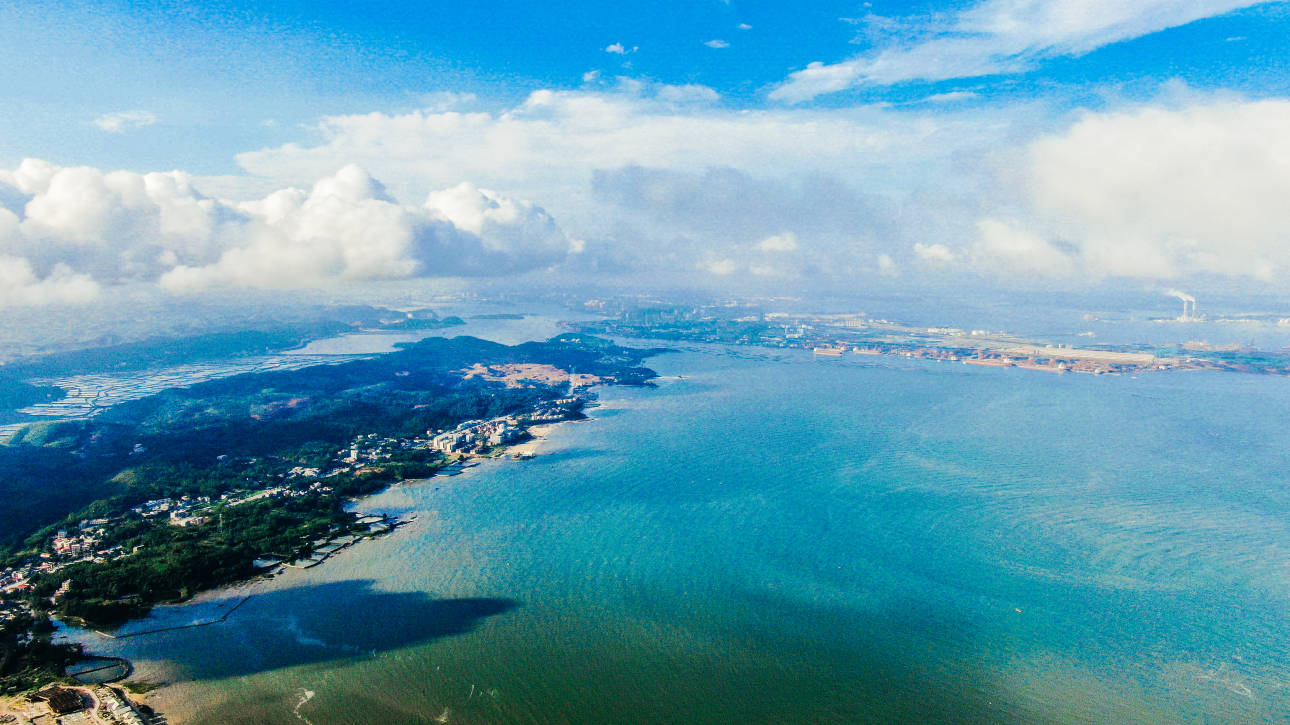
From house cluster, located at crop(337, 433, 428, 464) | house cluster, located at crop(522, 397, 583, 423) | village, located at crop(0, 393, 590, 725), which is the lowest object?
village, located at crop(0, 393, 590, 725)

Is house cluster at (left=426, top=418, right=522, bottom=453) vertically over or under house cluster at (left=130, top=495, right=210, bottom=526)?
over

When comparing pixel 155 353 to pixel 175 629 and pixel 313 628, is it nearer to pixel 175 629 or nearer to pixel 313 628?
pixel 175 629

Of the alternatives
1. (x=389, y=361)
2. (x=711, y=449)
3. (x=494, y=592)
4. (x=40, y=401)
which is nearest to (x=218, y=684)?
(x=494, y=592)

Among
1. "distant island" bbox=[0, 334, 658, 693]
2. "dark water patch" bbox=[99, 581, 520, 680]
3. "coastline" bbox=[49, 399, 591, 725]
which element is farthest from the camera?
"distant island" bbox=[0, 334, 658, 693]

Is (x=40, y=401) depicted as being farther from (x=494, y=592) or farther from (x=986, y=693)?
(x=986, y=693)

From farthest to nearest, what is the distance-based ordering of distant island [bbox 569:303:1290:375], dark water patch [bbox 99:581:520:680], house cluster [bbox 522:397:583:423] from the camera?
distant island [bbox 569:303:1290:375], house cluster [bbox 522:397:583:423], dark water patch [bbox 99:581:520:680]

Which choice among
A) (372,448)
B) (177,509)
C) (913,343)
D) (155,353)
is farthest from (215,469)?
(913,343)

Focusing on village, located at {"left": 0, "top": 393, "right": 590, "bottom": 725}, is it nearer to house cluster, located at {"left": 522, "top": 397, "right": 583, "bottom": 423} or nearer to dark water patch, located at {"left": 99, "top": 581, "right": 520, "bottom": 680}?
house cluster, located at {"left": 522, "top": 397, "right": 583, "bottom": 423}

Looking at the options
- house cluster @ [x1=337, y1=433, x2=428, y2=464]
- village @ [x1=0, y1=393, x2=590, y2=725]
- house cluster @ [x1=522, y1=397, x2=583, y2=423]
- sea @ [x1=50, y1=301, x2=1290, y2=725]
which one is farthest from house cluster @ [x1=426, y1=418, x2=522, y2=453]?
sea @ [x1=50, y1=301, x2=1290, y2=725]
